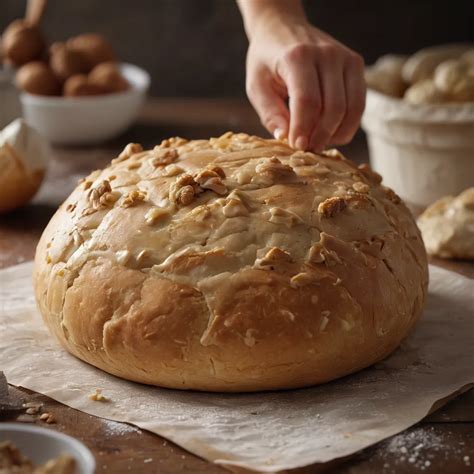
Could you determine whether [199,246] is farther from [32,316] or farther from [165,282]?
[32,316]

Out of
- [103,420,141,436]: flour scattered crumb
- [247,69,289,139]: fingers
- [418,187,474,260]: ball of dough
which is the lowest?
[418,187,474,260]: ball of dough

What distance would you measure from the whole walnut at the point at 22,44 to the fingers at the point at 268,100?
1363 mm

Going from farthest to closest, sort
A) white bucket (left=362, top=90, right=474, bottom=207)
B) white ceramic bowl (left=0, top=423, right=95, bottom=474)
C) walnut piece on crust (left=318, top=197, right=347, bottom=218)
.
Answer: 1. white bucket (left=362, top=90, right=474, bottom=207)
2. walnut piece on crust (left=318, top=197, right=347, bottom=218)
3. white ceramic bowl (left=0, top=423, right=95, bottom=474)

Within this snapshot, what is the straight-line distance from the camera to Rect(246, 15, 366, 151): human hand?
184 cm

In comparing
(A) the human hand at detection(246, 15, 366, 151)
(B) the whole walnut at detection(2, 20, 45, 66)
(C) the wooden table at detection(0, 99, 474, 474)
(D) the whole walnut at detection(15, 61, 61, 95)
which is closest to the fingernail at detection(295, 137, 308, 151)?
(A) the human hand at detection(246, 15, 366, 151)

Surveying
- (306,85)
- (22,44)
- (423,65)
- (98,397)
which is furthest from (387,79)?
(98,397)

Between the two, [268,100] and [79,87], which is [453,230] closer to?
[268,100]

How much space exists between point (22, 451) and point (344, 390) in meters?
0.58

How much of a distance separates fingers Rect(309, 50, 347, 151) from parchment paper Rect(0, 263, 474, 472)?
0.41 meters

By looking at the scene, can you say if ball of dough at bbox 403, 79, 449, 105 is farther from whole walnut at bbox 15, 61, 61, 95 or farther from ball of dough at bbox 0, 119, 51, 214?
whole walnut at bbox 15, 61, 61, 95

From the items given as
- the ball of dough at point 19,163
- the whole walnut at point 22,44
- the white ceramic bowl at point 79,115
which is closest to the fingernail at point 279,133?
the ball of dough at point 19,163

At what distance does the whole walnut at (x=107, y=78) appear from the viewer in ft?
10.0

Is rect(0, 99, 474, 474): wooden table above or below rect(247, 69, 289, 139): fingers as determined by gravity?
below

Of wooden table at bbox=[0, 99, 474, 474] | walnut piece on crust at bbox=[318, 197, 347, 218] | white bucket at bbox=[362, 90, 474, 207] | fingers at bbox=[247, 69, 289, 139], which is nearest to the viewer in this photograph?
wooden table at bbox=[0, 99, 474, 474]
